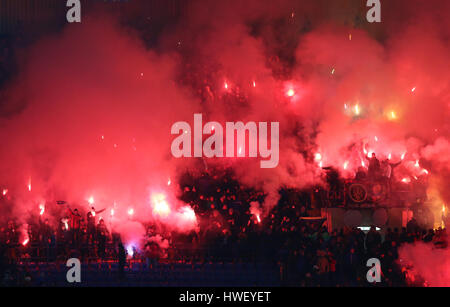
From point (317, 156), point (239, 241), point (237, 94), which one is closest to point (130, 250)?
point (239, 241)

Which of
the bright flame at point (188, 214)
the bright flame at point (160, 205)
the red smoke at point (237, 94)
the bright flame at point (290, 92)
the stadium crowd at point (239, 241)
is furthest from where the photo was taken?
the bright flame at point (290, 92)

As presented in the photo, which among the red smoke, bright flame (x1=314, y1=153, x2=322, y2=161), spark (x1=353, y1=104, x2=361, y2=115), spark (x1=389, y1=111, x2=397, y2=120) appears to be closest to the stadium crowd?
the red smoke

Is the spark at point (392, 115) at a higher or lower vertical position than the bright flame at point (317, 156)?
higher

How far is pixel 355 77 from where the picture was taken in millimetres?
12000

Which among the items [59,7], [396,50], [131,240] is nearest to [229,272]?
[131,240]

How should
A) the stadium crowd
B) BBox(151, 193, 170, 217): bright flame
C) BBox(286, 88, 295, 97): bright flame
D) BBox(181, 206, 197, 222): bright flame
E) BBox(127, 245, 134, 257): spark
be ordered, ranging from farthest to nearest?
BBox(286, 88, 295, 97): bright flame < BBox(151, 193, 170, 217): bright flame < BBox(181, 206, 197, 222): bright flame < BBox(127, 245, 134, 257): spark < the stadium crowd

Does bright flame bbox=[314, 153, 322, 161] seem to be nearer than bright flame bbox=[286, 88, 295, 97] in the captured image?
Yes

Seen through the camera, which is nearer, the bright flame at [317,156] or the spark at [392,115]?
the bright flame at [317,156]

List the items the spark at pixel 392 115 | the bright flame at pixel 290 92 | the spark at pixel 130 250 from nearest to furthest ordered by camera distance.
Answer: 1. the spark at pixel 130 250
2. the spark at pixel 392 115
3. the bright flame at pixel 290 92

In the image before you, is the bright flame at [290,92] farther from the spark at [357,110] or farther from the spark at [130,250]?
the spark at [130,250]

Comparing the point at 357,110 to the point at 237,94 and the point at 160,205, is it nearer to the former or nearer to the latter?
the point at 237,94

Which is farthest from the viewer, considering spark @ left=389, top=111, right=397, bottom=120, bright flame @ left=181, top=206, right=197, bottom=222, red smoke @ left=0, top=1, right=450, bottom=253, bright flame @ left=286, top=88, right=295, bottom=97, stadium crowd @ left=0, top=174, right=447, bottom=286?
bright flame @ left=286, top=88, right=295, bottom=97

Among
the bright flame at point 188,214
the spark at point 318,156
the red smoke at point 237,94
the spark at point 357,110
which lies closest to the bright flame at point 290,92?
the red smoke at point 237,94

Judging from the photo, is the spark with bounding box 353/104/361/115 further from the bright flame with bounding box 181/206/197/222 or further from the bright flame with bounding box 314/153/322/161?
the bright flame with bounding box 181/206/197/222
